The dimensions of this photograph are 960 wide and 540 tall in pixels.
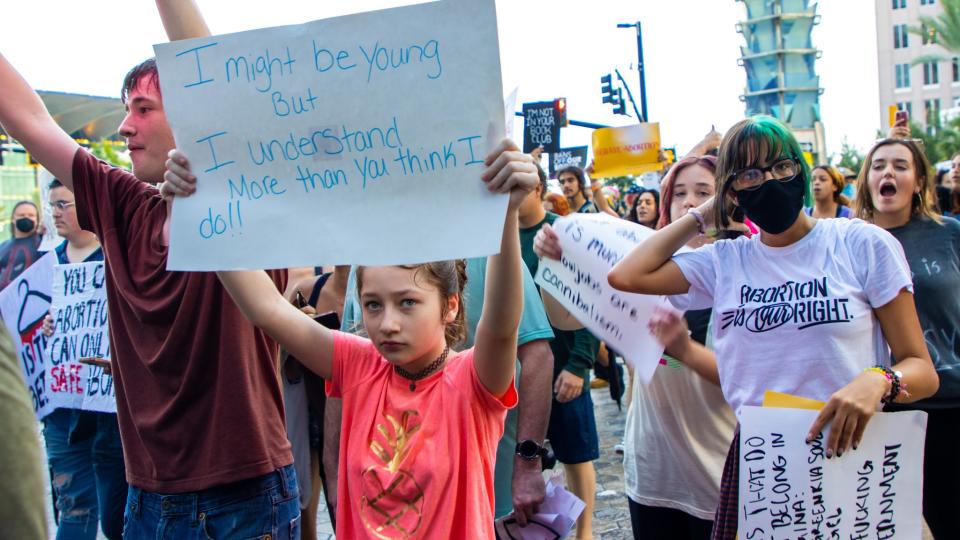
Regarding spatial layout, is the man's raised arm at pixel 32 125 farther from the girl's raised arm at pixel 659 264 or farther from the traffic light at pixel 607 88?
the traffic light at pixel 607 88

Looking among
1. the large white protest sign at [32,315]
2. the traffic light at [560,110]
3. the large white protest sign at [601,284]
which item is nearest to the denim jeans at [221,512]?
the large white protest sign at [601,284]

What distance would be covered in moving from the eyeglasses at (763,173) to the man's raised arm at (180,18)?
1.58 meters

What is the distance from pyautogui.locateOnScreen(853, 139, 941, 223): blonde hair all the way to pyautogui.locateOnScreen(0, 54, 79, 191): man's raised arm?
3352 mm

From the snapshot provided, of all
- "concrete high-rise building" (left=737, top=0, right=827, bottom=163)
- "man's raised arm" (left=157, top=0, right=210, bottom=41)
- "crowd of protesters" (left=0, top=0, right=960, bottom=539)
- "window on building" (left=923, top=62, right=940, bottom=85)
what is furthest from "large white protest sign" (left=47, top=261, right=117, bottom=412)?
"window on building" (left=923, top=62, right=940, bottom=85)

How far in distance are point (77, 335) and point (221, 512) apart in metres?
2.01

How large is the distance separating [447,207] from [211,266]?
1.89 feet

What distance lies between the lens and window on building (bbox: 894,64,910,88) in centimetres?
7869

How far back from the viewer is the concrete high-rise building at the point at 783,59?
54.2m

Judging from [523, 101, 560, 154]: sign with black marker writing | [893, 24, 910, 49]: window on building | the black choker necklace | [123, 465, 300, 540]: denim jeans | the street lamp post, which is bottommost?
[123, 465, 300, 540]: denim jeans

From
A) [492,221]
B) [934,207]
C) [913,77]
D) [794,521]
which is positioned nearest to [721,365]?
[794,521]

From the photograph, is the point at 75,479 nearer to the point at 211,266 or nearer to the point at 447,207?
the point at 211,266

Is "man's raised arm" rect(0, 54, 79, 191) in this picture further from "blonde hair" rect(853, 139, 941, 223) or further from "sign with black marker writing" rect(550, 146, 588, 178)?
"sign with black marker writing" rect(550, 146, 588, 178)

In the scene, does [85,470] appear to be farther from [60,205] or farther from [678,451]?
[678,451]

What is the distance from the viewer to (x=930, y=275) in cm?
362
